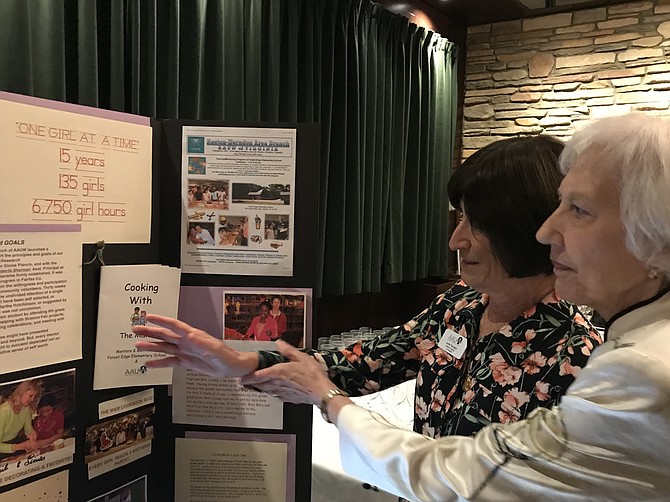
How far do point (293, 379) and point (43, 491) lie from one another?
55 centimetres

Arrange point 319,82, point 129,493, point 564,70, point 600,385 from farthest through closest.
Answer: point 564,70
point 319,82
point 129,493
point 600,385

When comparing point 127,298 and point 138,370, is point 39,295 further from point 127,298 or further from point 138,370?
point 138,370

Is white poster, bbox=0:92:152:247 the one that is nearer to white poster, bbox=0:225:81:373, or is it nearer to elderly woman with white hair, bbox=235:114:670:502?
white poster, bbox=0:225:81:373

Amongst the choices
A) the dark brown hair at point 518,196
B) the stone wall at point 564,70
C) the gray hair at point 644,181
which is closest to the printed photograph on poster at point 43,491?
the dark brown hair at point 518,196

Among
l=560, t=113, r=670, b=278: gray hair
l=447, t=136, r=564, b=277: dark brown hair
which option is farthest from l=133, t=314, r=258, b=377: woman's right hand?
l=560, t=113, r=670, b=278: gray hair

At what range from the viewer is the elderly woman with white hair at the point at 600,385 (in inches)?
27.7

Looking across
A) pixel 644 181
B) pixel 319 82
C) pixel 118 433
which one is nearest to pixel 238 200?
pixel 118 433

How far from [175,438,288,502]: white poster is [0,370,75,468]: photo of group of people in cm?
30

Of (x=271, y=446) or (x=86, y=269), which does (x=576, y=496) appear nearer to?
(x=271, y=446)

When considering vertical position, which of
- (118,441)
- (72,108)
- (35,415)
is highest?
(72,108)

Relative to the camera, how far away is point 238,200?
1.35 meters

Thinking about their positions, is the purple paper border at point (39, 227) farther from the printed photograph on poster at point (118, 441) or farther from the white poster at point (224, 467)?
the white poster at point (224, 467)

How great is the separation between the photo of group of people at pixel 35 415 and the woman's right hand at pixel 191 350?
0.57 ft

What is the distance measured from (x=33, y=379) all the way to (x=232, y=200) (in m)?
0.56
